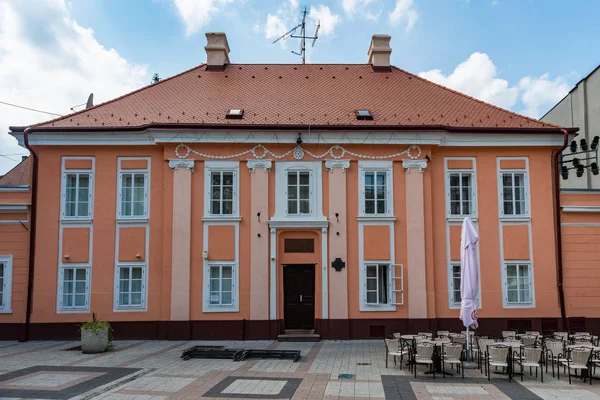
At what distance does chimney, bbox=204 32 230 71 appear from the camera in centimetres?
2295

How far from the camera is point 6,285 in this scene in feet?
59.3

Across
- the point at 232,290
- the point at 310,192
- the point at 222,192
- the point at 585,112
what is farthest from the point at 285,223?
the point at 585,112

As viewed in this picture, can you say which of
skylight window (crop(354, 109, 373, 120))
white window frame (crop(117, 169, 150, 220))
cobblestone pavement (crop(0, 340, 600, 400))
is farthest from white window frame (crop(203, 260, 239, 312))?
skylight window (crop(354, 109, 373, 120))

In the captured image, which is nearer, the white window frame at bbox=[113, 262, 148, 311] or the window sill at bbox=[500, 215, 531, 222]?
→ the white window frame at bbox=[113, 262, 148, 311]

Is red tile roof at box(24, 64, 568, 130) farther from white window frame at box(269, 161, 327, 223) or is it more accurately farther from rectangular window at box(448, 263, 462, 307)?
rectangular window at box(448, 263, 462, 307)

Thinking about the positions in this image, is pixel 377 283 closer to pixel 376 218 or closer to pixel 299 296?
pixel 376 218

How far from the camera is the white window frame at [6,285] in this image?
59.0ft

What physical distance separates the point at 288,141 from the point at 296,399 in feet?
32.9

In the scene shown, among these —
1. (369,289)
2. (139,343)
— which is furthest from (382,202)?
(139,343)

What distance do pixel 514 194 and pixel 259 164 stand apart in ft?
29.3

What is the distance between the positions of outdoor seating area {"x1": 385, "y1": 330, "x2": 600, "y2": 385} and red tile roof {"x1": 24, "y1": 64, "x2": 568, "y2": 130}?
7766 millimetres

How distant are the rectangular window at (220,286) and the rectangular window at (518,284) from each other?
30.7ft

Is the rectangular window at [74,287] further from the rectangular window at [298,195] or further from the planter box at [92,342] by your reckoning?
the rectangular window at [298,195]

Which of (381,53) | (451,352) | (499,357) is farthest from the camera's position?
(381,53)
